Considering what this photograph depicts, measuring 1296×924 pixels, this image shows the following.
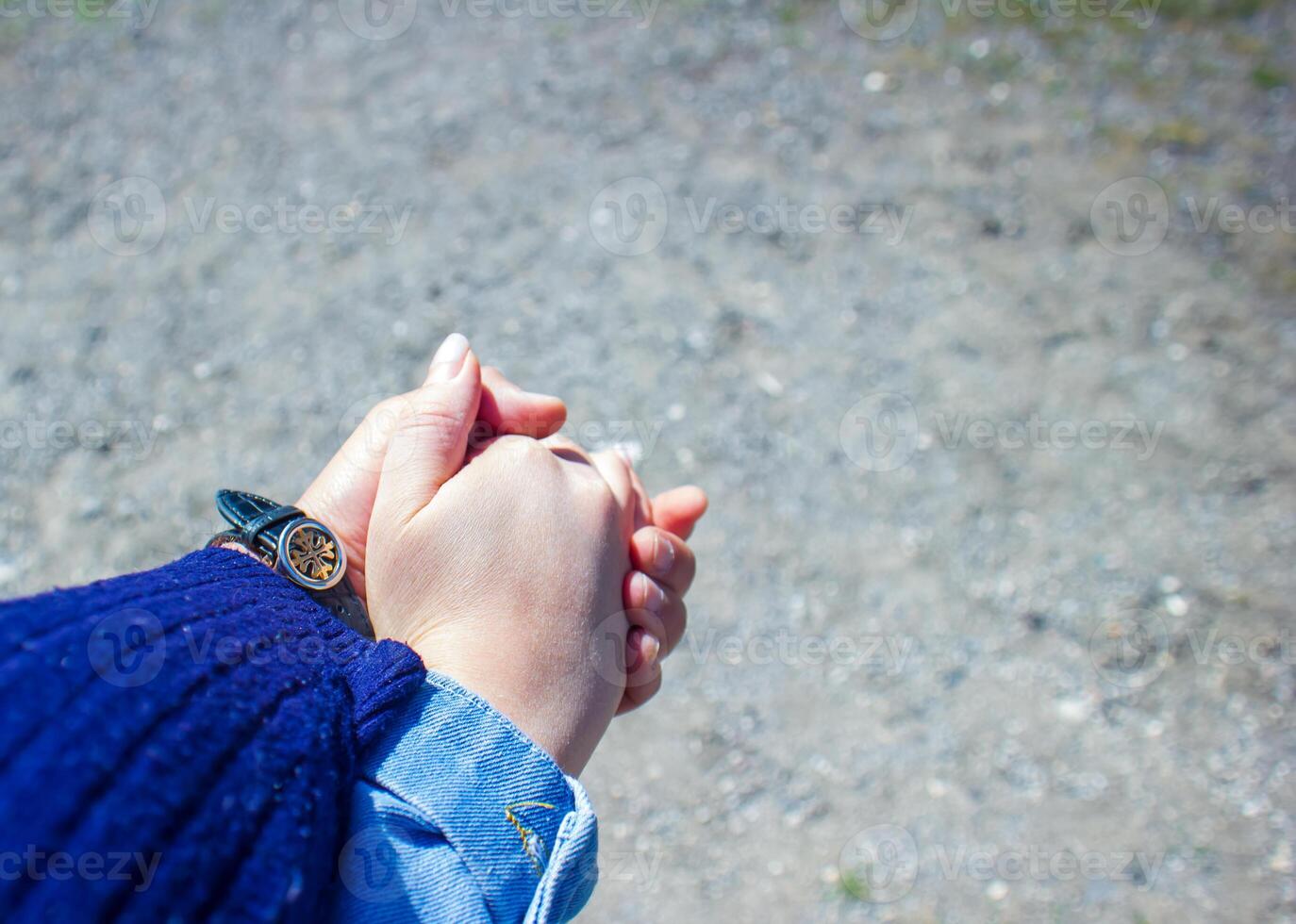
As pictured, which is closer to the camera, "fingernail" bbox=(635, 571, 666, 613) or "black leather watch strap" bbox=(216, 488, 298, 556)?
"black leather watch strap" bbox=(216, 488, 298, 556)

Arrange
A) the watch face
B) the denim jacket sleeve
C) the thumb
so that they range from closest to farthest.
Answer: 1. the denim jacket sleeve
2. the watch face
3. the thumb

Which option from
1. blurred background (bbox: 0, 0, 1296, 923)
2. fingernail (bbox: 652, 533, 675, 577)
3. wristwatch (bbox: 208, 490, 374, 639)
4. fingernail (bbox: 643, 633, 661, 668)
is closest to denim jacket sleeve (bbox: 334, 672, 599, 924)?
wristwatch (bbox: 208, 490, 374, 639)

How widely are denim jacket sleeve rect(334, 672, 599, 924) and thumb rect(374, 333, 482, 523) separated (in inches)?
14.9

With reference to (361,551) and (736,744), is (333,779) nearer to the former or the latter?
(361,551)

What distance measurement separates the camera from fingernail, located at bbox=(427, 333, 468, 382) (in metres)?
1.51

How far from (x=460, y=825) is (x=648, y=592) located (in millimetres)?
590

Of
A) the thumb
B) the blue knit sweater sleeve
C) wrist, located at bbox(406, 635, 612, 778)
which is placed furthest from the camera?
the thumb

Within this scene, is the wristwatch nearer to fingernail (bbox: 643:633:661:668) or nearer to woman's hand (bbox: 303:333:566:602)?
woman's hand (bbox: 303:333:566:602)

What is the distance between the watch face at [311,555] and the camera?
1208mm

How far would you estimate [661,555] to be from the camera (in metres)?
1.51

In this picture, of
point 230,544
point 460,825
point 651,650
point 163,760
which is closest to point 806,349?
point 651,650

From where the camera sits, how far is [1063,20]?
11.6 ft

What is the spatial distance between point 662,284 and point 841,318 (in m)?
0.56

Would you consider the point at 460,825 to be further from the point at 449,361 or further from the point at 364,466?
the point at 449,361
